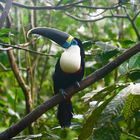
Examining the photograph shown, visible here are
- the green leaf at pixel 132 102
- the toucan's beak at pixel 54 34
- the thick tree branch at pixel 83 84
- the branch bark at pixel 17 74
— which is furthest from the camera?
the branch bark at pixel 17 74

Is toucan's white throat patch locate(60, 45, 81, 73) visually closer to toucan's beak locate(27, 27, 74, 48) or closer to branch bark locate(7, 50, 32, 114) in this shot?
toucan's beak locate(27, 27, 74, 48)

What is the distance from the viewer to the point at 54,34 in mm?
1531

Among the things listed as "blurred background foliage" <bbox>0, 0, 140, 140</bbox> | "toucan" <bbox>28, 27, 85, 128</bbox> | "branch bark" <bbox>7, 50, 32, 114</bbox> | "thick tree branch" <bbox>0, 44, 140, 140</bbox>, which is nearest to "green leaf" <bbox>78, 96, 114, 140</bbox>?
"blurred background foliage" <bbox>0, 0, 140, 140</bbox>

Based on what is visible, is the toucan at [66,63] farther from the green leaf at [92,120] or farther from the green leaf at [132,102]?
the green leaf at [132,102]

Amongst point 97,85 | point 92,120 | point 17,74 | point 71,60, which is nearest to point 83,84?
point 92,120

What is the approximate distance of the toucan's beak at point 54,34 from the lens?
4.99 ft

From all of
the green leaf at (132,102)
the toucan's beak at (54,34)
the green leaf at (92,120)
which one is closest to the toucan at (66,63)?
the toucan's beak at (54,34)

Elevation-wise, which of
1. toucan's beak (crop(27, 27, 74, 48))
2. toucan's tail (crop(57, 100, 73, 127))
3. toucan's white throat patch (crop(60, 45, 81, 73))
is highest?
toucan's beak (crop(27, 27, 74, 48))

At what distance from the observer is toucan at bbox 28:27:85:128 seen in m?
1.53

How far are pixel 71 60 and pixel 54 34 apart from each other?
12 centimetres

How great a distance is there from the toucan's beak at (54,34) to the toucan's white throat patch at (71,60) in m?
0.04

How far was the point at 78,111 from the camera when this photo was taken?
7.41 ft

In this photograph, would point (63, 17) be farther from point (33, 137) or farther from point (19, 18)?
point (33, 137)

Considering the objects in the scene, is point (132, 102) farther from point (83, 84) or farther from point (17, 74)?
point (17, 74)
